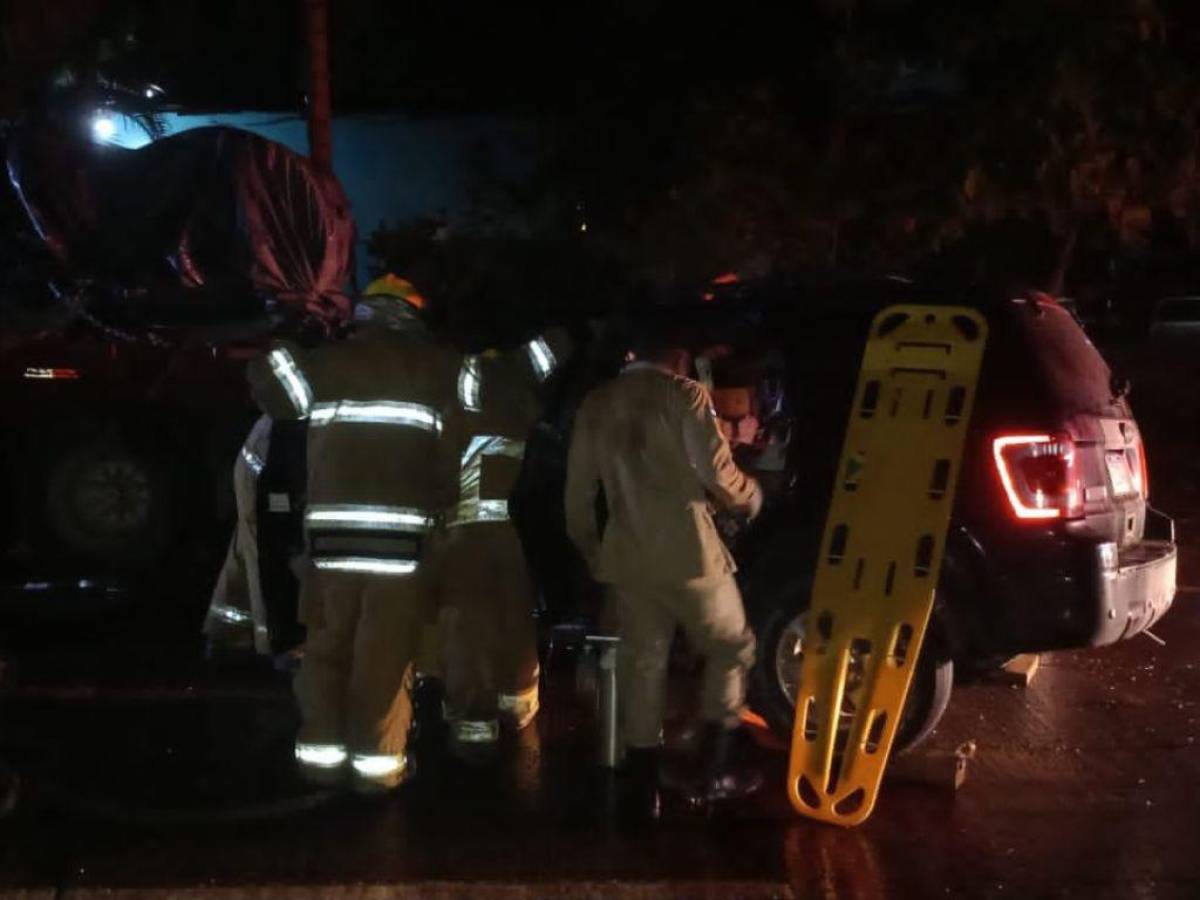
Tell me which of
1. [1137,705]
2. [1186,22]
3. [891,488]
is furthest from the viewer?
[1186,22]

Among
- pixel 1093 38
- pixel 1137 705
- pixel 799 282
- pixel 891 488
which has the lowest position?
pixel 1137 705

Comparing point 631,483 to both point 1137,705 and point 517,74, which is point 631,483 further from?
point 517,74

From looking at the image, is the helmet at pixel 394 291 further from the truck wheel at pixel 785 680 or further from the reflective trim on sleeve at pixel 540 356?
the truck wheel at pixel 785 680

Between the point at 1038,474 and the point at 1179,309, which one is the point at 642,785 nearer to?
the point at 1038,474

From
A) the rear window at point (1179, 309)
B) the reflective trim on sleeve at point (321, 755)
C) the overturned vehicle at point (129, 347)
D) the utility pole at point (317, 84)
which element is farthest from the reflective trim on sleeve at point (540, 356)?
the rear window at point (1179, 309)

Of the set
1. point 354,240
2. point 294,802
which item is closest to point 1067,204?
point 354,240

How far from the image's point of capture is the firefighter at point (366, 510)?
19.5 ft

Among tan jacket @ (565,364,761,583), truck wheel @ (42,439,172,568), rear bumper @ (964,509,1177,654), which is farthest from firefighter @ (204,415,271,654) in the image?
rear bumper @ (964,509,1177,654)

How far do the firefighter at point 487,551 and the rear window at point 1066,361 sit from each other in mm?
1725

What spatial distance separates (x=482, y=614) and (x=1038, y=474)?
205 cm

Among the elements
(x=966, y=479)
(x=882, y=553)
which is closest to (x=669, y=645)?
(x=882, y=553)

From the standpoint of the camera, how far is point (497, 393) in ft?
21.5

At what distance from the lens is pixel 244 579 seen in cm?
774

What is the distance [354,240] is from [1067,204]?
16.2 feet
